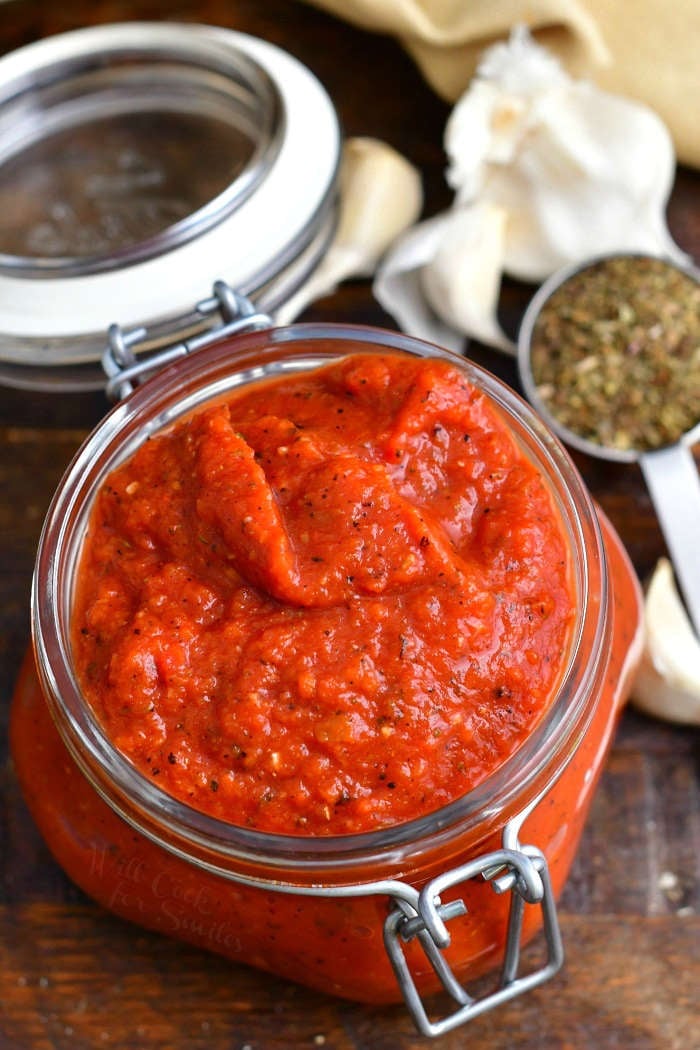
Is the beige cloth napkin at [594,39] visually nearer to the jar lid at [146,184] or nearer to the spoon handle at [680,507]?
the jar lid at [146,184]

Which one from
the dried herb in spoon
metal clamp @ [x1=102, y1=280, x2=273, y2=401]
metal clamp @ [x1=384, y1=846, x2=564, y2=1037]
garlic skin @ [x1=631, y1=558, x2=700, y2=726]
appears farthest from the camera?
the dried herb in spoon

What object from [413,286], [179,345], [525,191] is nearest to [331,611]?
[179,345]

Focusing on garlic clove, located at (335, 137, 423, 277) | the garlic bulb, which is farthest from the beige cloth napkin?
garlic clove, located at (335, 137, 423, 277)

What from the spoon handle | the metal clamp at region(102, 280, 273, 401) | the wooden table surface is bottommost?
the wooden table surface

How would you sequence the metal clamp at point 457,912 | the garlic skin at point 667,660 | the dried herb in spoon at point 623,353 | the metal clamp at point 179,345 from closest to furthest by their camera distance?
the metal clamp at point 457,912, the metal clamp at point 179,345, the garlic skin at point 667,660, the dried herb in spoon at point 623,353

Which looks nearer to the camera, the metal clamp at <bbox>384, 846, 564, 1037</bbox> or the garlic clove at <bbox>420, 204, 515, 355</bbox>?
the metal clamp at <bbox>384, 846, 564, 1037</bbox>

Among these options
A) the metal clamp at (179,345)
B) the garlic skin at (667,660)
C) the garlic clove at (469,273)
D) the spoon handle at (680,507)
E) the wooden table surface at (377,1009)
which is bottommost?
the wooden table surface at (377,1009)

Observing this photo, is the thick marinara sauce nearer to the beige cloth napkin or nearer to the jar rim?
the jar rim

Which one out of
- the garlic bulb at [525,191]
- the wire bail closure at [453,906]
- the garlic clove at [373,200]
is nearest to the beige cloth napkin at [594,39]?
the garlic bulb at [525,191]
